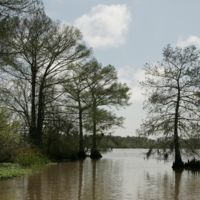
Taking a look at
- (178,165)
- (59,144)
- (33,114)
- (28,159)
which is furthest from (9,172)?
(59,144)

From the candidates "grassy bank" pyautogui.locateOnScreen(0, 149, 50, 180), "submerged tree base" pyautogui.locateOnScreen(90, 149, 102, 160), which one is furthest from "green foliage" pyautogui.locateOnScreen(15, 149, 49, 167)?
"submerged tree base" pyautogui.locateOnScreen(90, 149, 102, 160)

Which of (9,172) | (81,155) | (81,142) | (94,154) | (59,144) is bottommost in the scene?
(9,172)

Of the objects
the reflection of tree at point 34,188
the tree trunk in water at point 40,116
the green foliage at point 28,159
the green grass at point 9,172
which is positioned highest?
the tree trunk in water at point 40,116

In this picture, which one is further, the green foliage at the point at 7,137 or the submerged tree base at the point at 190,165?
the submerged tree base at the point at 190,165

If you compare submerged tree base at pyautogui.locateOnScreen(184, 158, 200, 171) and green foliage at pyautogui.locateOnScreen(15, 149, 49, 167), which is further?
submerged tree base at pyautogui.locateOnScreen(184, 158, 200, 171)

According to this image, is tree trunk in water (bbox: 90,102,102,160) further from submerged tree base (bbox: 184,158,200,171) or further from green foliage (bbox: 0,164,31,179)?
green foliage (bbox: 0,164,31,179)

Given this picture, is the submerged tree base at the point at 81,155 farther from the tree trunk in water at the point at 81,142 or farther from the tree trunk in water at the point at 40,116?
the tree trunk in water at the point at 40,116

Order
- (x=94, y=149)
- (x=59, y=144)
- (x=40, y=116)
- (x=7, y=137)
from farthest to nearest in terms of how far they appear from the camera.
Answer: (x=94, y=149)
(x=59, y=144)
(x=40, y=116)
(x=7, y=137)

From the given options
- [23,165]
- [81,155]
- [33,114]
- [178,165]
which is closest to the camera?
[23,165]

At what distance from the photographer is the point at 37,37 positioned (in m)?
40.5

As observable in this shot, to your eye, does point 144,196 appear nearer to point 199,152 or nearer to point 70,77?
point 199,152

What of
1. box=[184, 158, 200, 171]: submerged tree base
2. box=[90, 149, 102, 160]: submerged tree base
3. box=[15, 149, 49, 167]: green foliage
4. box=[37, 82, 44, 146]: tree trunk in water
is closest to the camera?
box=[15, 149, 49, 167]: green foliage

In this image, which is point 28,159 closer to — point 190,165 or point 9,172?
point 9,172

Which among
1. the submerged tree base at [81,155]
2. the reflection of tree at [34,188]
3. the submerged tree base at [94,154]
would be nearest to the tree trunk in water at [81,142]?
the submerged tree base at [81,155]
